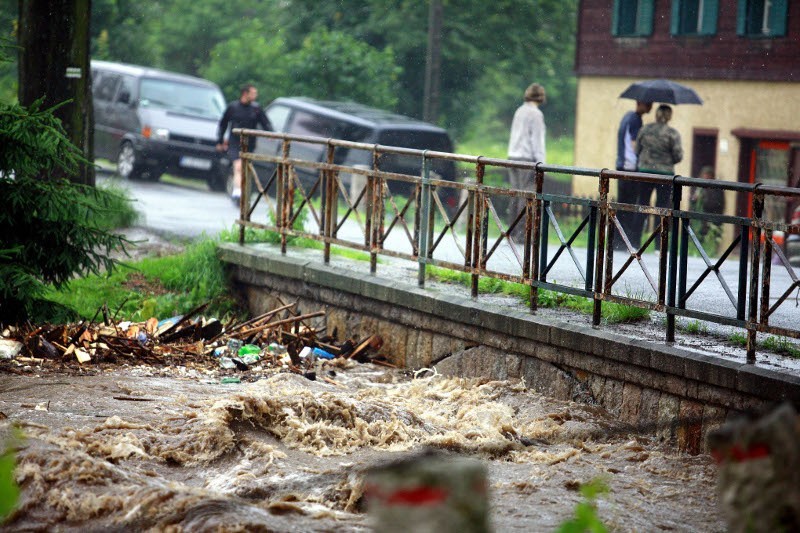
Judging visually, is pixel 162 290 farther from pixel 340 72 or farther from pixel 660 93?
pixel 340 72

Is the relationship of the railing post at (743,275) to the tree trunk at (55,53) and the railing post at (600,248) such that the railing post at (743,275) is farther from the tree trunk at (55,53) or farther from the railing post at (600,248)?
the tree trunk at (55,53)

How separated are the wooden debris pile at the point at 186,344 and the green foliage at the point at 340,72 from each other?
18.6m

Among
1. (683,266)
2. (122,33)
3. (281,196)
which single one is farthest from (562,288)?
(122,33)

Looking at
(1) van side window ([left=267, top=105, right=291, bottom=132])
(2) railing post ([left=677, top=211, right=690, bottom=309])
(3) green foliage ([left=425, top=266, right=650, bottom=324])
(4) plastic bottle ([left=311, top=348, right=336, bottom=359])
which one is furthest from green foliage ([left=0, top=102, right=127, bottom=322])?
(1) van side window ([left=267, top=105, right=291, bottom=132])

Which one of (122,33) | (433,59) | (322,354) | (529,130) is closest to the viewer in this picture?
(322,354)

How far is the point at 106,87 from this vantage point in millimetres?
24391

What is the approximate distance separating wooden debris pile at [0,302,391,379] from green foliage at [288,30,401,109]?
18620 mm

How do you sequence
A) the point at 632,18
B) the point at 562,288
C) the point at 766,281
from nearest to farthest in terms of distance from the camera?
the point at 766,281 < the point at 562,288 < the point at 632,18

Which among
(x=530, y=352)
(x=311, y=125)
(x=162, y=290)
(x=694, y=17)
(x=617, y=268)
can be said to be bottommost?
(x=162, y=290)

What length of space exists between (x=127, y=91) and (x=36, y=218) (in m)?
15.1

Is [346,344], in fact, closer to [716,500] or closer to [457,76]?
[716,500]

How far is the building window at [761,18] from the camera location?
2467 centimetres

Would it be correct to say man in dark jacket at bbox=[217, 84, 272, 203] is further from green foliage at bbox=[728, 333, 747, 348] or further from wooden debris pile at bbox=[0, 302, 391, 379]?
green foliage at bbox=[728, 333, 747, 348]

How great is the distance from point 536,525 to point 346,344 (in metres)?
4.51
